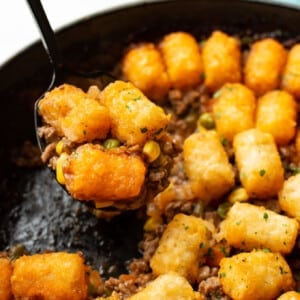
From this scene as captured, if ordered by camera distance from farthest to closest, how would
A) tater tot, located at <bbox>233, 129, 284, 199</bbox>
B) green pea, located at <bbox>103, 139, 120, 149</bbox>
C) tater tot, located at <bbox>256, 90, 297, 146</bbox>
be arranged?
tater tot, located at <bbox>256, 90, 297, 146</bbox>, tater tot, located at <bbox>233, 129, 284, 199</bbox>, green pea, located at <bbox>103, 139, 120, 149</bbox>

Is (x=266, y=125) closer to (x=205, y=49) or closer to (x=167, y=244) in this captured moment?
(x=205, y=49)

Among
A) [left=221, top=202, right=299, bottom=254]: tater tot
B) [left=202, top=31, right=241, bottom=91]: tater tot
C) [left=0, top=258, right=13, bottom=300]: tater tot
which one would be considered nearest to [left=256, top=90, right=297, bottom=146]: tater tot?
[left=202, top=31, right=241, bottom=91]: tater tot

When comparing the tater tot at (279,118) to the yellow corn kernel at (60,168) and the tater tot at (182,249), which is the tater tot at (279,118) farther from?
the yellow corn kernel at (60,168)

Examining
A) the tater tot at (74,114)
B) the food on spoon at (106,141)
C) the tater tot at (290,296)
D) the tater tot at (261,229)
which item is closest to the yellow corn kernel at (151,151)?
the food on spoon at (106,141)

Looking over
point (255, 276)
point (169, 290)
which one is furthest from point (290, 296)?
point (169, 290)

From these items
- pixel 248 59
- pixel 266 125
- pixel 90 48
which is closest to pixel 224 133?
pixel 266 125

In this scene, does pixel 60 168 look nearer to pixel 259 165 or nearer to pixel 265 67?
Answer: pixel 259 165

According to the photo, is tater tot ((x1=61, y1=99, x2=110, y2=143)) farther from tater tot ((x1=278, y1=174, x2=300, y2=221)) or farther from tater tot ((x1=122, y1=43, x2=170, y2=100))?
tater tot ((x1=278, y1=174, x2=300, y2=221))
